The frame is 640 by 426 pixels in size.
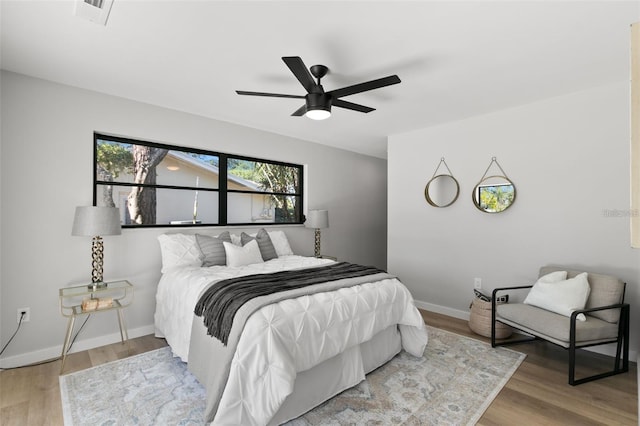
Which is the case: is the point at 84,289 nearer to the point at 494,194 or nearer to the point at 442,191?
the point at 442,191

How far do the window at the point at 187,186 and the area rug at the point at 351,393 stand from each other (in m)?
1.53

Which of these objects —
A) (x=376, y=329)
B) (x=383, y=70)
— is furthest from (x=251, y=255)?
(x=383, y=70)

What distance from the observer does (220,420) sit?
1.75 m

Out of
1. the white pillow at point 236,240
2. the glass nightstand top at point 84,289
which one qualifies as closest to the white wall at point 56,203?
the glass nightstand top at point 84,289

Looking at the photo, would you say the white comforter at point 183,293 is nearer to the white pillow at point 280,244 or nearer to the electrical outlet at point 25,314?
the white pillow at point 280,244

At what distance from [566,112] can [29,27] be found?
15.1 feet

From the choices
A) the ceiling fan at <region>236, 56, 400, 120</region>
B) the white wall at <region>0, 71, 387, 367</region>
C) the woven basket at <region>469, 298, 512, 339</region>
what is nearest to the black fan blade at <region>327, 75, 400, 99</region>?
the ceiling fan at <region>236, 56, 400, 120</region>

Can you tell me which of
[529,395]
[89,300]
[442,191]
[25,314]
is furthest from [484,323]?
[25,314]

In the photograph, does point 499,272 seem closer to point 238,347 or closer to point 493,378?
point 493,378

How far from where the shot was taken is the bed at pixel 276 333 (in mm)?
1793

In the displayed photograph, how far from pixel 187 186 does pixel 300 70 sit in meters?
2.35

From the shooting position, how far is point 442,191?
4133 mm

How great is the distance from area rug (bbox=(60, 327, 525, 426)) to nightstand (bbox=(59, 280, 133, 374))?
16.8 inches

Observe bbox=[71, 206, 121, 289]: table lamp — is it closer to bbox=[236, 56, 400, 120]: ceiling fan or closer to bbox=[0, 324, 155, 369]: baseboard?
bbox=[0, 324, 155, 369]: baseboard
